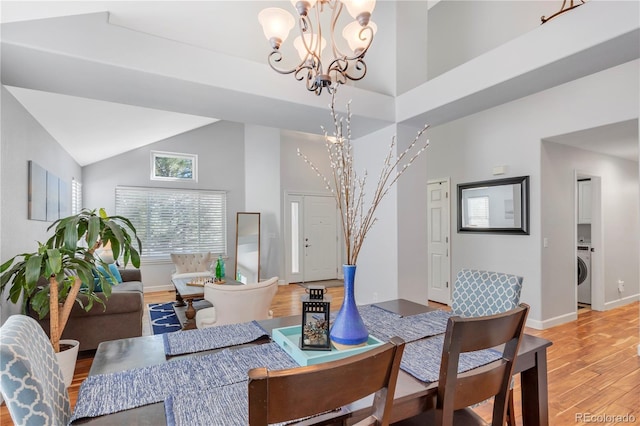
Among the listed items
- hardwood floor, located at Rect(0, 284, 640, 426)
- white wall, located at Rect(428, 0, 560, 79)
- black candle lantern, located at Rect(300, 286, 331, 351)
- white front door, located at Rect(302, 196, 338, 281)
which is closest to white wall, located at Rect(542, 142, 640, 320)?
hardwood floor, located at Rect(0, 284, 640, 426)

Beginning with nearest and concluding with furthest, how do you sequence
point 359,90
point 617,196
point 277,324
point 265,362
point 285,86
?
point 265,362
point 277,324
point 285,86
point 359,90
point 617,196

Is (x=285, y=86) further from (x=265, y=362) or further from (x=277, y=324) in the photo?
(x=265, y=362)

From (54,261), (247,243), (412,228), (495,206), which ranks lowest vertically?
(247,243)

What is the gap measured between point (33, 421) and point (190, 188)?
236 inches

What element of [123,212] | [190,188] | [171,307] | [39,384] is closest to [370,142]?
[39,384]

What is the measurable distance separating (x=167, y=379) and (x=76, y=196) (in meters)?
5.40

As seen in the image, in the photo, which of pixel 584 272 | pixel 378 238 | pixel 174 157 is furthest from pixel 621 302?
pixel 174 157

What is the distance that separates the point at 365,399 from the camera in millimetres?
1012

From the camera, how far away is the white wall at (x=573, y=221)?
13.0ft

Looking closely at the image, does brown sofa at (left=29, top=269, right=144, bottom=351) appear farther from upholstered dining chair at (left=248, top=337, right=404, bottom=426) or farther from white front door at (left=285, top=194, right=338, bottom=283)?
white front door at (left=285, top=194, right=338, bottom=283)

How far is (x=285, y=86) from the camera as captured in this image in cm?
275

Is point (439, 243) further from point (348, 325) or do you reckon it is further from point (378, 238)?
point (348, 325)

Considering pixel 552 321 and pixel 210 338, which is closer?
pixel 210 338

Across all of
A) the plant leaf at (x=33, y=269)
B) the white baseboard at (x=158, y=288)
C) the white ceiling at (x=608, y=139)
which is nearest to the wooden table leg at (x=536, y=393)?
the plant leaf at (x=33, y=269)
